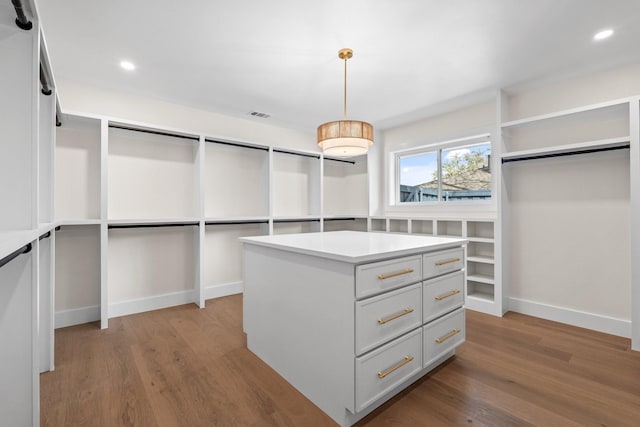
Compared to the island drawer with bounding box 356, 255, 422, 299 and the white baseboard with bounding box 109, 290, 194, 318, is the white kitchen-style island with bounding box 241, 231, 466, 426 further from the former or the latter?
the white baseboard with bounding box 109, 290, 194, 318

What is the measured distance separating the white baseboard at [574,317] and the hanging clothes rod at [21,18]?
4.07 m

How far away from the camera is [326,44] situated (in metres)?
2.26

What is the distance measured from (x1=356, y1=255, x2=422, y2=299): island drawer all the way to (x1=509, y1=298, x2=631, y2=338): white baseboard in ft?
6.84

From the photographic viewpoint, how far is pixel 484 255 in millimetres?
3414

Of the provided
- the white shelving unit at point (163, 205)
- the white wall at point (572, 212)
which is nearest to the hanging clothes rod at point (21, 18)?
the white shelving unit at point (163, 205)

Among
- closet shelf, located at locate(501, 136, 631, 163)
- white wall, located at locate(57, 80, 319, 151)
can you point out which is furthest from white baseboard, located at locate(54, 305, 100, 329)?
closet shelf, located at locate(501, 136, 631, 163)

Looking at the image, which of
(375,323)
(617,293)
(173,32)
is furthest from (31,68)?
(617,293)

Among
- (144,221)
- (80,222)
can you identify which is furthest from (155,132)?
(80,222)

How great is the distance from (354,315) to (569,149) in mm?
2563

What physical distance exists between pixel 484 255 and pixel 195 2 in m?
3.57

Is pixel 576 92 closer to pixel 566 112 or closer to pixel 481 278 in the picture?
pixel 566 112

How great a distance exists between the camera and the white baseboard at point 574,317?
2.51 meters

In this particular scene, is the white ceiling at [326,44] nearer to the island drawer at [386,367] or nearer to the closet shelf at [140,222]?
the closet shelf at [140,222]

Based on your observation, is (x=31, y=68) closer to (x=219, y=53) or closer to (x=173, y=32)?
(x=173, y=32)
